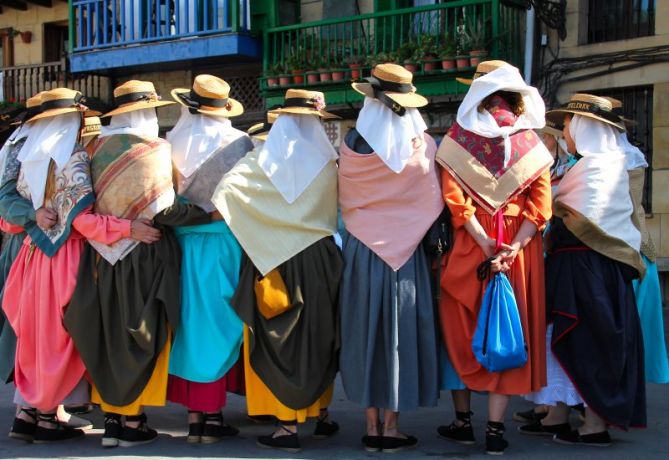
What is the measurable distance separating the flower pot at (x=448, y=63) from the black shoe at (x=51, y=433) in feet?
26.7

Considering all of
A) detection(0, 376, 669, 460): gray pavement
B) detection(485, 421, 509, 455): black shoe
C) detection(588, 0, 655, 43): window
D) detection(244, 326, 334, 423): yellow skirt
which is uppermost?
detection(588, 0, 655, 43): window

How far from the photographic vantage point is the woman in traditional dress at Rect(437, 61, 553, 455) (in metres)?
5.48

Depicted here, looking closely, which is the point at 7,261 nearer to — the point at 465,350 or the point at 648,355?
the point at 465,350

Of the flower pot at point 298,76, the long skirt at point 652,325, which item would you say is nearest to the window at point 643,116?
the flower pot at point 298,76

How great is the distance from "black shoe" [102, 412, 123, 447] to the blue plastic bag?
1940mm

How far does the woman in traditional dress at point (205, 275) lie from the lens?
5.67 m

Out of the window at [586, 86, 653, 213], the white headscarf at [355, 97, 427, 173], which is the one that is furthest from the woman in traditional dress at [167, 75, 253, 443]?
the window at [586, 86, 653, 213]

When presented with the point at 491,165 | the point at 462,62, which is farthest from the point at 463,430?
the point at 462,62

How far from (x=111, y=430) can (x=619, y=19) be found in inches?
341

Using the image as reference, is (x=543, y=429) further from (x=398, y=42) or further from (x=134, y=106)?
(x=398, y=42)

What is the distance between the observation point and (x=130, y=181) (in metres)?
5.69

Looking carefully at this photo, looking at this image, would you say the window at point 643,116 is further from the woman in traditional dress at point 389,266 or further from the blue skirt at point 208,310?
the blue skirt at point 208,310

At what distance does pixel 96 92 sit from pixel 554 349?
13384mm

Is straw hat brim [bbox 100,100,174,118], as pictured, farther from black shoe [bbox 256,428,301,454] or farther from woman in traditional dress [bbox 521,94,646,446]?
woman in traditional dress [bbox 521,94,646,446]
